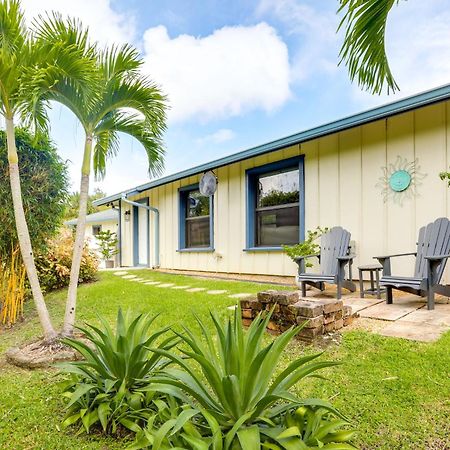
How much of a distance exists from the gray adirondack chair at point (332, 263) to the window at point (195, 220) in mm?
3523

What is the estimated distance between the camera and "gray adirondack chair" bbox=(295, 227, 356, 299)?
177 inches

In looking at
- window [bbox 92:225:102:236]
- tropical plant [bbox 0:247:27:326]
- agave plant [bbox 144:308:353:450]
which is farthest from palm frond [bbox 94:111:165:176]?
window [bbox 92:225:102:236]

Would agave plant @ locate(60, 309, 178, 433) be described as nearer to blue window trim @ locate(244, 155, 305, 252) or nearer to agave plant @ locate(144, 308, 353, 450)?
agave plant @ locate(144, 308, 353, 450)

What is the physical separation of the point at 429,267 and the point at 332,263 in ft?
4.90

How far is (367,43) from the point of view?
2559mm

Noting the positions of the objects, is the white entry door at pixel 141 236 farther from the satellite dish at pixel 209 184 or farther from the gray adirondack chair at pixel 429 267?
the gray adirondack chair at pixel 429 267

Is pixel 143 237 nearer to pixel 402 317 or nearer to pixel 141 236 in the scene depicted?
pixel 141 236

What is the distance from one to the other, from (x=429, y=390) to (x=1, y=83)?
3.82m

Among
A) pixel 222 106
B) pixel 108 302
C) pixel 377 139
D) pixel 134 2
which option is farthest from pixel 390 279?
pixel 222 106

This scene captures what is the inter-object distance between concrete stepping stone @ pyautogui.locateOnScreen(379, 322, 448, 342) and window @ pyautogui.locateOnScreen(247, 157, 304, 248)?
325 cm

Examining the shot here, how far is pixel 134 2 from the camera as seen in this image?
7.39 meters

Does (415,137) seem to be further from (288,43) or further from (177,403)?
(288,43)

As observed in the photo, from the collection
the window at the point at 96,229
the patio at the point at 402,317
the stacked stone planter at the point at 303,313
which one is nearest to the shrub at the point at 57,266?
the stacked stone planter at the point at 303,313

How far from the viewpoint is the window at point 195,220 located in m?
8.59
